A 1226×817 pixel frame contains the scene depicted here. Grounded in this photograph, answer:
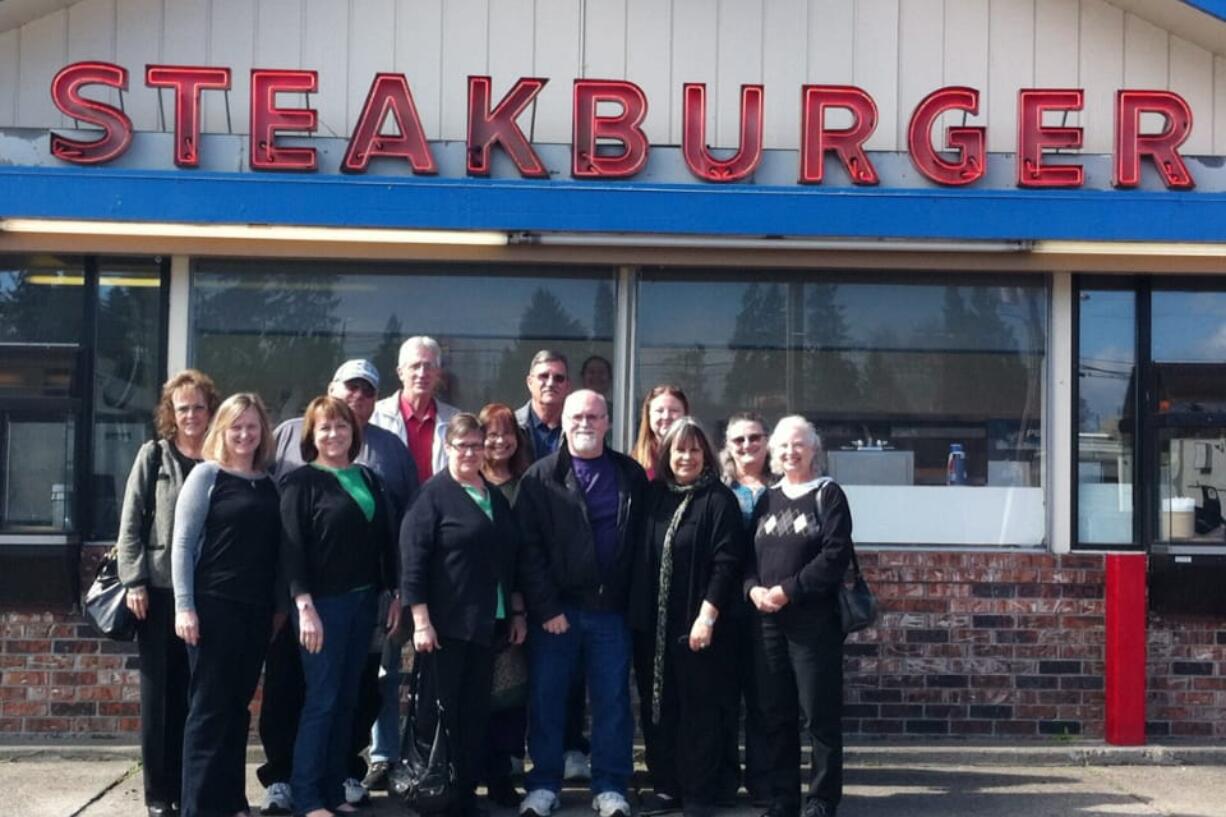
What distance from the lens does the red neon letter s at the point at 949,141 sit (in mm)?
8398

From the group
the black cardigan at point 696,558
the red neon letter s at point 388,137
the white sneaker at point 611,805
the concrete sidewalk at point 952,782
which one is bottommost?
the concrete sidewalk at point 952,782

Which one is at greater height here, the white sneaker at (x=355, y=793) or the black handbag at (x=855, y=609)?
the black handbag at (x=855, y=609)

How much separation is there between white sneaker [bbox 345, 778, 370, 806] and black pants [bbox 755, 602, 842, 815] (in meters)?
1.86

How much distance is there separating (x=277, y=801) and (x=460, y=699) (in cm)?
98

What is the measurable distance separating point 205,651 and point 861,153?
13.8ft

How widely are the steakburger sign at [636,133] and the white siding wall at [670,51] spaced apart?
1.17ft

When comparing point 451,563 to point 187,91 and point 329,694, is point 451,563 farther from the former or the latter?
point 187,91

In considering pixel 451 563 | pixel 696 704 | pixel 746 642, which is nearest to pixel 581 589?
pixel 451 563

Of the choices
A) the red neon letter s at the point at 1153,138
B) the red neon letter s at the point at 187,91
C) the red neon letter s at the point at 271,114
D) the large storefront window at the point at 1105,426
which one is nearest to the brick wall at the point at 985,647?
the large storefront window at the point at 1105,426

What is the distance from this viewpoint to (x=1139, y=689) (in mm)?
8492

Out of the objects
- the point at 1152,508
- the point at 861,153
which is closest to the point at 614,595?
the point at 861,153

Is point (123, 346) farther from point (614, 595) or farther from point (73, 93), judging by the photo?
point (614, 595)

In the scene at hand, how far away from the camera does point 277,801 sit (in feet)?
23.2

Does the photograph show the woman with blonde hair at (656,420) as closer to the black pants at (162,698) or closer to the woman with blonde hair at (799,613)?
the woman with blonde hair at (799,613)
